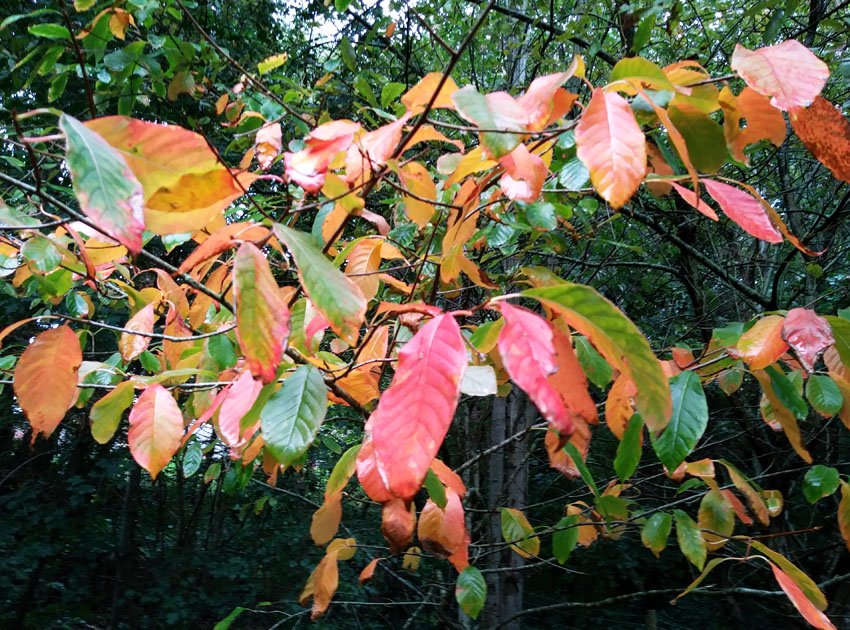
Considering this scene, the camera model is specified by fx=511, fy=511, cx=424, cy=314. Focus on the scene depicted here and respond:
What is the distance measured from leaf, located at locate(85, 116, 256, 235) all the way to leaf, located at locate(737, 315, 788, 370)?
1.94 ft

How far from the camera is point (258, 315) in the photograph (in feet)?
1.15

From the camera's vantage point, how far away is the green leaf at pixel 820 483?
3.75 ft

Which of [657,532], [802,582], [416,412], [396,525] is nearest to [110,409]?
[396,525]

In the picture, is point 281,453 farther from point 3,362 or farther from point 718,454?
point 718,454

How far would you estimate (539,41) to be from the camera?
2301 millimetres

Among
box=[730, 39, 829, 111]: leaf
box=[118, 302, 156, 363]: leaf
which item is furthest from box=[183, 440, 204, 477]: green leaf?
box=[730, 39, 829, 111]: leaf

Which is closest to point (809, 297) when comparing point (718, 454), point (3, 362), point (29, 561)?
point (718, 454)

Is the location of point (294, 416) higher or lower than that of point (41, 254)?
lower

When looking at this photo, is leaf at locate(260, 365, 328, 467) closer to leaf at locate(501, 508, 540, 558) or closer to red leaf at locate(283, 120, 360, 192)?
red leaf at locate(283, 120, 360, 192)

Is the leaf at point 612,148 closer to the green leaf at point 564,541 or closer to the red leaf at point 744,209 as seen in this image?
the red leaf at point 744,209

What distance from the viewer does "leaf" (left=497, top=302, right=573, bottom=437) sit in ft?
0.95

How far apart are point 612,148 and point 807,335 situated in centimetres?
35

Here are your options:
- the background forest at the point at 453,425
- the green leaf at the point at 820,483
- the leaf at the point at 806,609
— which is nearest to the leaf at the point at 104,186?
the leaf at the point at 806,609

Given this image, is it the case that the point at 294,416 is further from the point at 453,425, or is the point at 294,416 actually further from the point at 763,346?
the point at 453,425
